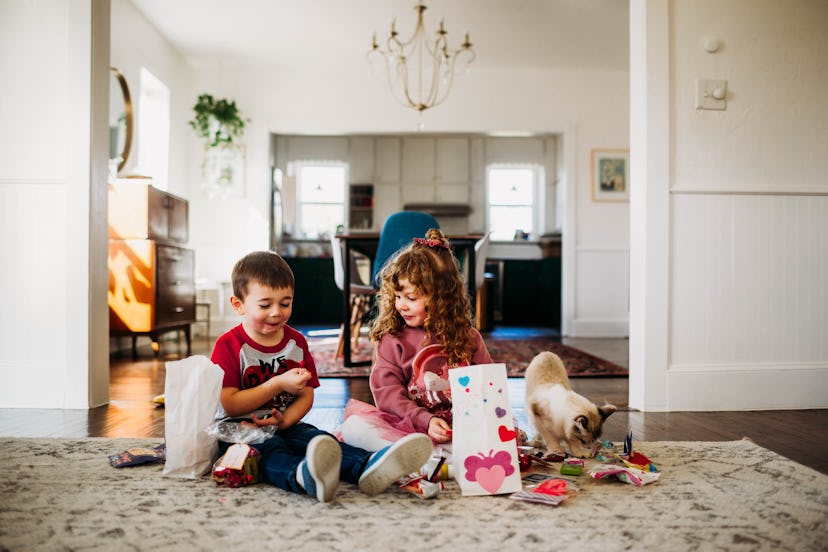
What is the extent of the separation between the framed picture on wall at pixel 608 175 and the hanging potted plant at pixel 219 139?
351 centimetres

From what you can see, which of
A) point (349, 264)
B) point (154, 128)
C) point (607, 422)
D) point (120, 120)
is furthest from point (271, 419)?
point (154, 128)

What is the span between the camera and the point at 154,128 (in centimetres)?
506

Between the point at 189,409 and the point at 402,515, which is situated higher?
the point at 189,409

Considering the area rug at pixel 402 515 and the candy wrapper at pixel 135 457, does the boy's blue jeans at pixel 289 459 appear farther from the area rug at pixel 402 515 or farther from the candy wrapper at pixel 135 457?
the candy wrapper at pixel 135 457

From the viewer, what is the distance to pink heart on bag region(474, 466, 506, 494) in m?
1.24

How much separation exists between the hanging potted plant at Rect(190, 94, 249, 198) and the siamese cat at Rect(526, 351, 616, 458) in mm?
4552

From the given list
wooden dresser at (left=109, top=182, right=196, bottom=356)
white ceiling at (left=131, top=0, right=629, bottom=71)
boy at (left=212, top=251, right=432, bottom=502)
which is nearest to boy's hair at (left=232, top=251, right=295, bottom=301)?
boy at (left=212, top=251, right=432, bottom=502)

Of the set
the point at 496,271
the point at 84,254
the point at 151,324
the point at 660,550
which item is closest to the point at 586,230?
the point at 496,271

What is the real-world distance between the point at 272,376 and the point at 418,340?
0.40 m

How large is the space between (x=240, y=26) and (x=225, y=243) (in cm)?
199

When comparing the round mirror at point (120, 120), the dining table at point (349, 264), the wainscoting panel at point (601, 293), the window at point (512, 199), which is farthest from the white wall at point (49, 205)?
the window at point (512, 199)

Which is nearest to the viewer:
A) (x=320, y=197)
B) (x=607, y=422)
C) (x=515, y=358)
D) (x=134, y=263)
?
(x=607, y=422)

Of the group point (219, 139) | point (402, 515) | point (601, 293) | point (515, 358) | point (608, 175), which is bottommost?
point (515, 358)

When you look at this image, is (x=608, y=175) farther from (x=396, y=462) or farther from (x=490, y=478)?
(x=396, y=462)
